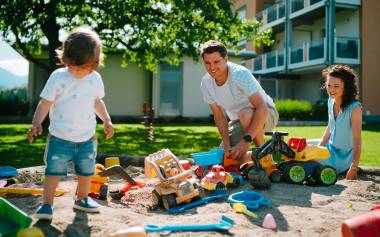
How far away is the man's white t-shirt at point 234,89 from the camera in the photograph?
3.81m

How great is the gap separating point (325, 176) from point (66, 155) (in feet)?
7.47

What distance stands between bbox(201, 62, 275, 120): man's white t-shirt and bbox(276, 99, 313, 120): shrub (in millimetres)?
12406

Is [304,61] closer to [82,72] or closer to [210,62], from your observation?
[210,62]

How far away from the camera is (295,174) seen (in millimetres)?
3537

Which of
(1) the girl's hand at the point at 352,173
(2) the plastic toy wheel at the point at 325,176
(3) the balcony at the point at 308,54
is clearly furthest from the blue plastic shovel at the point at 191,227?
(3) the balcony at the point at 308,54

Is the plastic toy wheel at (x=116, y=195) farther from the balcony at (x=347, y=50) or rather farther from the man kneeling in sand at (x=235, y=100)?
the balcony at (x=347, y=50)

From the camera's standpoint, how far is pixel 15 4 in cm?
1023

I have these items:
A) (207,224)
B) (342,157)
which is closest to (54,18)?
(342,157)

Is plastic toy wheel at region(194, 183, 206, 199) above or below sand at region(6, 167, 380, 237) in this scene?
above

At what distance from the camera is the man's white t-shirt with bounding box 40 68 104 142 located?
246 centimetres

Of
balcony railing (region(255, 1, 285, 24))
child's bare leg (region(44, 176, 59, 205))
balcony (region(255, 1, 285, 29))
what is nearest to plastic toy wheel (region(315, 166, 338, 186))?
child's bare leg (region(44, 176, 59, 205))

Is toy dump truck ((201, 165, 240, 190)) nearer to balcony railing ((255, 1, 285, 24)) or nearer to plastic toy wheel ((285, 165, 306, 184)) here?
plastic toy wheel ((285, 165, 306, 184))

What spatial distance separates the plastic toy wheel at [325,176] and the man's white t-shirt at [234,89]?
37.4 inches

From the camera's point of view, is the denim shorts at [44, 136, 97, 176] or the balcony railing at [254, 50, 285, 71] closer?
the denim shorts at [44, 136, 97, 176]
